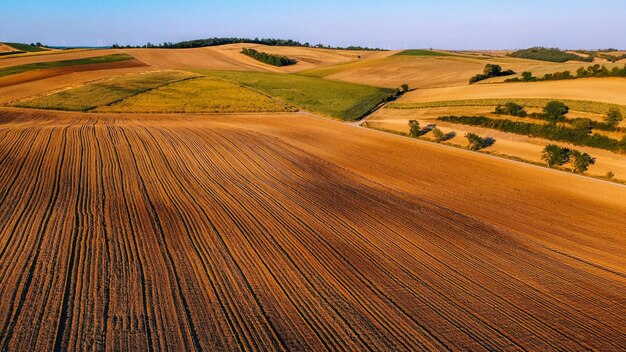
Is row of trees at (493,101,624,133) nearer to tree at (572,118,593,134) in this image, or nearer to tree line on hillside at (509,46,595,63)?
tree at (572,118,593,134)

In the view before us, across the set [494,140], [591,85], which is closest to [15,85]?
[494,140]

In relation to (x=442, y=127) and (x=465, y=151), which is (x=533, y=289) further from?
(x=442, y=127)

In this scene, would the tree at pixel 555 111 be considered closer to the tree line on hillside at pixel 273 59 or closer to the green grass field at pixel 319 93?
the green grass field at pixel 319 93

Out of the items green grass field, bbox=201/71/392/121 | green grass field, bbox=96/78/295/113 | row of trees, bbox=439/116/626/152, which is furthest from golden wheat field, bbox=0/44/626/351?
green grass field, bbox=201/71/392/121

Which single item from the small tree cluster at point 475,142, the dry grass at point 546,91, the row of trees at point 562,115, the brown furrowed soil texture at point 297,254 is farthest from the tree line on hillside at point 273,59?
the brown furrowed soil texture at point 297,254

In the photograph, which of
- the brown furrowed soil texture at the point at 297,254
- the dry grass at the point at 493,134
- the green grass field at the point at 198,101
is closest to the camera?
the brown furrowed soil texture at the point at 297,254
